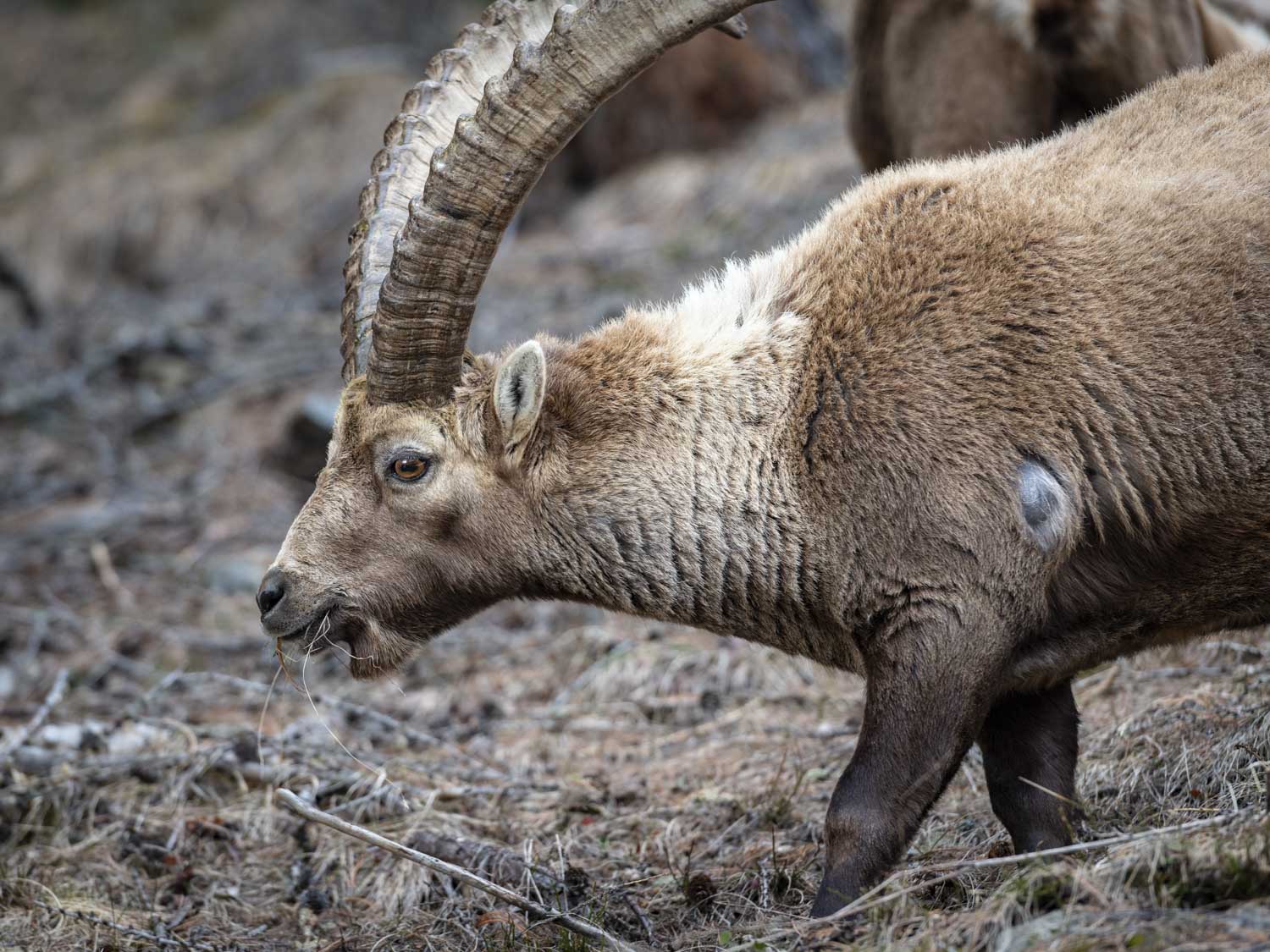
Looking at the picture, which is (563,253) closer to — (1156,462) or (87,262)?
(87,262)

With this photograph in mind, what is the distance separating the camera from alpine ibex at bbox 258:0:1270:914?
13.5 feet

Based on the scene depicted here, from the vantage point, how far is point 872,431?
13.9 feet

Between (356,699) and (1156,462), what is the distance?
15.5 feet

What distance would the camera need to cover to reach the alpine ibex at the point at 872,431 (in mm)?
4105

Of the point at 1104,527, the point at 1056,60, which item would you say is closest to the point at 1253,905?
the point at 1104,527

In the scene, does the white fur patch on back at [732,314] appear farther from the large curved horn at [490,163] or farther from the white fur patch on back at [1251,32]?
the white fur patch on back at [1251,32]

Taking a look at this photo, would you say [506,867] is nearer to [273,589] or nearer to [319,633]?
[319,633]

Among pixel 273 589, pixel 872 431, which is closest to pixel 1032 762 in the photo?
pixel 872 431

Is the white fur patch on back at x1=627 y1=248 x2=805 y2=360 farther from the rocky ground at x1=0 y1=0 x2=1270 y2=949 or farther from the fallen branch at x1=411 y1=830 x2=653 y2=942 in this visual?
the fallen branch at x1=411 y1=830 x2=653 y2=942

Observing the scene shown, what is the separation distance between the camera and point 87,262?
58.5ft

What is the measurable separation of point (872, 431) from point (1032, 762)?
1.40 m

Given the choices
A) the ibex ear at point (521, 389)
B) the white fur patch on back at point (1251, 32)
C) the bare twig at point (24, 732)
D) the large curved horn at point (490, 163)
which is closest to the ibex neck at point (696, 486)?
the ibex ear at point (521, 389)

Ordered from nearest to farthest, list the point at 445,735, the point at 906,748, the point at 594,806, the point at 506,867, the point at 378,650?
1. the point at 906,748
2. the point at 378,650
3. the point at 506,867
4. the point at 594,806
5. the point at 445,735

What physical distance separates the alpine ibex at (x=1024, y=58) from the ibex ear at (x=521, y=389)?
325 cm
